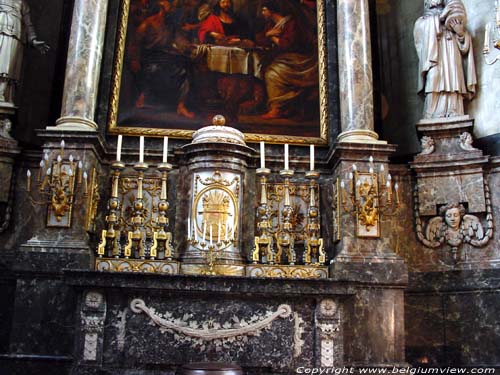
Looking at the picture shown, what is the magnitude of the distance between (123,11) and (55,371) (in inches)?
204

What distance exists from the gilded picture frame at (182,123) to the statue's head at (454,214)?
1920 mm

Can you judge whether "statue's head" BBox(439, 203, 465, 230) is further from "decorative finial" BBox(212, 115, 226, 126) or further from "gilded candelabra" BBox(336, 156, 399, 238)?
"decorative finial" BBox(212, 115, 226, 126)

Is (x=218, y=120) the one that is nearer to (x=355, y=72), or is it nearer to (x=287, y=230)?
(x=287, y=230)

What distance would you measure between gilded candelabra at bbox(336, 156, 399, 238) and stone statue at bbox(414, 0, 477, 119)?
168 centimetres

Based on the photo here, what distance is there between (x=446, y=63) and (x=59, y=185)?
5600 millimetres

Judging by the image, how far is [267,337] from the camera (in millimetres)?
6453

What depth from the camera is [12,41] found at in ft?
27.5

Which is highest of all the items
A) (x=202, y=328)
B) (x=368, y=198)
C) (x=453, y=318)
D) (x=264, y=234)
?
(x=368, y=198)

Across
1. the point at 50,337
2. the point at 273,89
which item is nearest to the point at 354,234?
the point at 273,89

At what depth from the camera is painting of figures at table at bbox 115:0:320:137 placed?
862 cm

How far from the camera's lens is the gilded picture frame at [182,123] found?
8.41 m

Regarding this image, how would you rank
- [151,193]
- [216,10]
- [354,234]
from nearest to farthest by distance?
[354,234] → [151,193] → [216,10]

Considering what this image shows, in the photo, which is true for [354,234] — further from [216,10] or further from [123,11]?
[123,11]

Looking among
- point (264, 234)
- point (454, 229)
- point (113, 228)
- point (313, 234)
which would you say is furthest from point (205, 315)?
point (454, 229)
